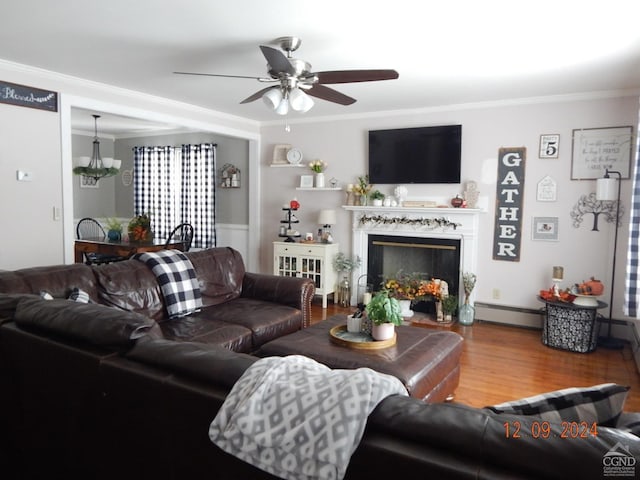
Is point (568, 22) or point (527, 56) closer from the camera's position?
point (568, 22)

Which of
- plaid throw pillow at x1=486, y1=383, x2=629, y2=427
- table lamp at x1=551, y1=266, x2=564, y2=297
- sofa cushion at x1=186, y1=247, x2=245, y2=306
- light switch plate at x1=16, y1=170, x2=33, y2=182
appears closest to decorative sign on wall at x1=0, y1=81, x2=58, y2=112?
light switch plate at x1=16, y1=170, x2=33, y2=182

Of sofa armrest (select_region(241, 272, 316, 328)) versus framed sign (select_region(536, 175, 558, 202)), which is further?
framed sign (select_region(536, 175, 558, 202))

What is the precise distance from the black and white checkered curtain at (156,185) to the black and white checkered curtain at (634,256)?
6.25m

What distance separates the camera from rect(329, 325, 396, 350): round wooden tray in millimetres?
2697

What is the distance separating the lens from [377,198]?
18.2ft

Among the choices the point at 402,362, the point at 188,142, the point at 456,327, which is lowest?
the point at 456,327

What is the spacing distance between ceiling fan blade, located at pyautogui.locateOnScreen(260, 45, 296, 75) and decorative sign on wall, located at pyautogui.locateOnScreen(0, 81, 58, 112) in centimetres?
225

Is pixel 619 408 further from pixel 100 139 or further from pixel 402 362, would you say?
pixel 100 139

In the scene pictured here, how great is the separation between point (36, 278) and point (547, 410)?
279 cm

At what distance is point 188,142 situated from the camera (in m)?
7.47

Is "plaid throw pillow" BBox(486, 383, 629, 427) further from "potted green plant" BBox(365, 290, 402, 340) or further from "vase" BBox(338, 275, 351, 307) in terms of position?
"vase" BBox(338, 275, 351, 307)

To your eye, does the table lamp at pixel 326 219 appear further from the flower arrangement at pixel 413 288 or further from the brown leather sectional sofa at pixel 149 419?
the brown leather sectional sofa at pixel 149 419

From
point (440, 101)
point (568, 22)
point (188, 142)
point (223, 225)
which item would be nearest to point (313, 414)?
point (568, 22)

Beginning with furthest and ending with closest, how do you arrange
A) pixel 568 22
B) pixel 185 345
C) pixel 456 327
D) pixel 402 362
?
pixel 456 327
pixel 568 22
pixel 402 362
pixel 185 345
